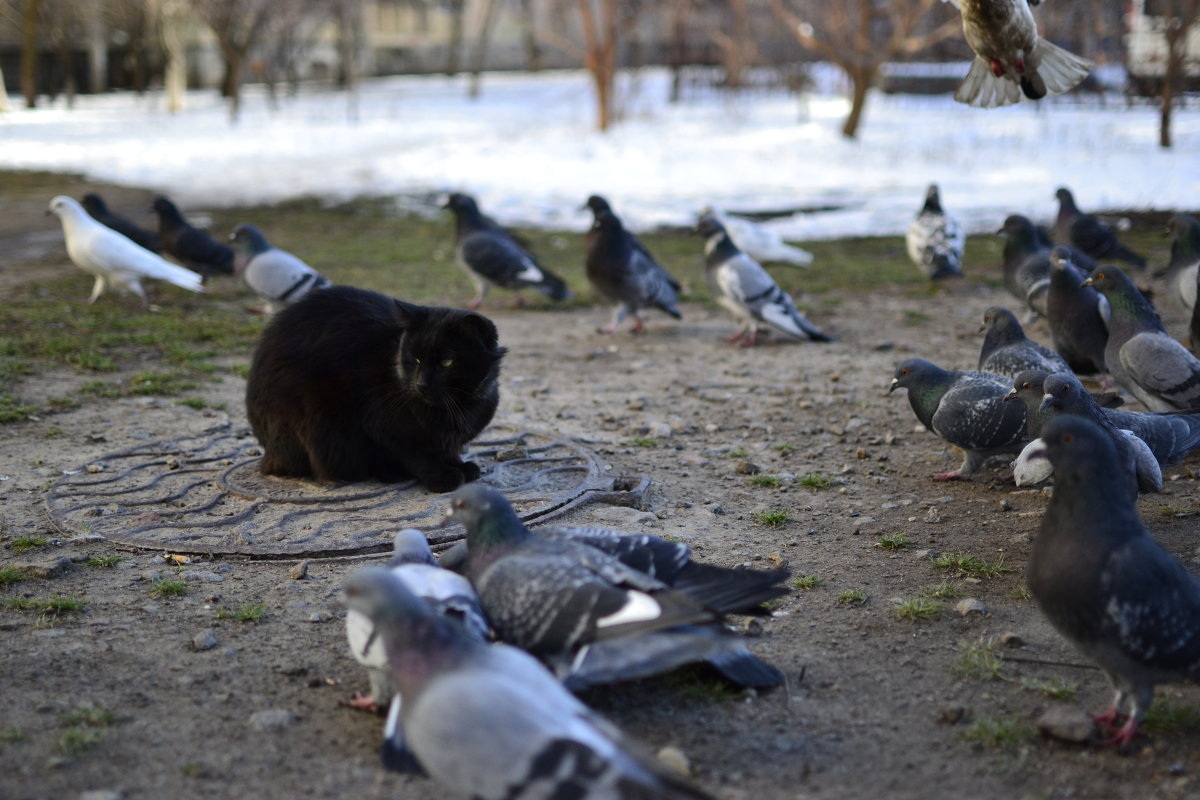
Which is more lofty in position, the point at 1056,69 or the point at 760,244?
the point at 1056,69

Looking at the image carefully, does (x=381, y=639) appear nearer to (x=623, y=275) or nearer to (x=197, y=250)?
(x=623, y=275)

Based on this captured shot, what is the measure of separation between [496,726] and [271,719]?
984 millimetres

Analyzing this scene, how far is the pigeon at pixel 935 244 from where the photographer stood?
31.7ft

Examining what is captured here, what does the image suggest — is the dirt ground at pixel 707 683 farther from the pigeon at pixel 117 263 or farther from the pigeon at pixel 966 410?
the pigeon at pixel 117 263

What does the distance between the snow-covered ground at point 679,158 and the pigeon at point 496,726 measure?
1090 centimetres

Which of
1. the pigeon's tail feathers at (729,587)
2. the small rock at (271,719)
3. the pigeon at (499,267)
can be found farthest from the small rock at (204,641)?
the pigeon at (499,267)

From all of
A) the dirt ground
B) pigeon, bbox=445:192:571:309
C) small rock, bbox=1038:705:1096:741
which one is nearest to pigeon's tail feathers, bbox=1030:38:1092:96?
the dirt ground

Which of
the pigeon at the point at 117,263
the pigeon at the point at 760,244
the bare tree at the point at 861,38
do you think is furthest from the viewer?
the bare tree at the point at 861,38

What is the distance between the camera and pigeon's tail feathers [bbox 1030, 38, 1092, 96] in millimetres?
5648

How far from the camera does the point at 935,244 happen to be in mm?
9703

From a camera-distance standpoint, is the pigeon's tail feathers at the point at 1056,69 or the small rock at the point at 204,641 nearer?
the small rock at the point at 204,641

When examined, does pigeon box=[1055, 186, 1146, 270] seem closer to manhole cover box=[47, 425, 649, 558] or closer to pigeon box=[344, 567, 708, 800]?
manhole cover box=[47, 425, 649, 558]

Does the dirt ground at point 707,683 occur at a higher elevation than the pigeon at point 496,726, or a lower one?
lower

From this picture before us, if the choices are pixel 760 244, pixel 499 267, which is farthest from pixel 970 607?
pixel 760 244
